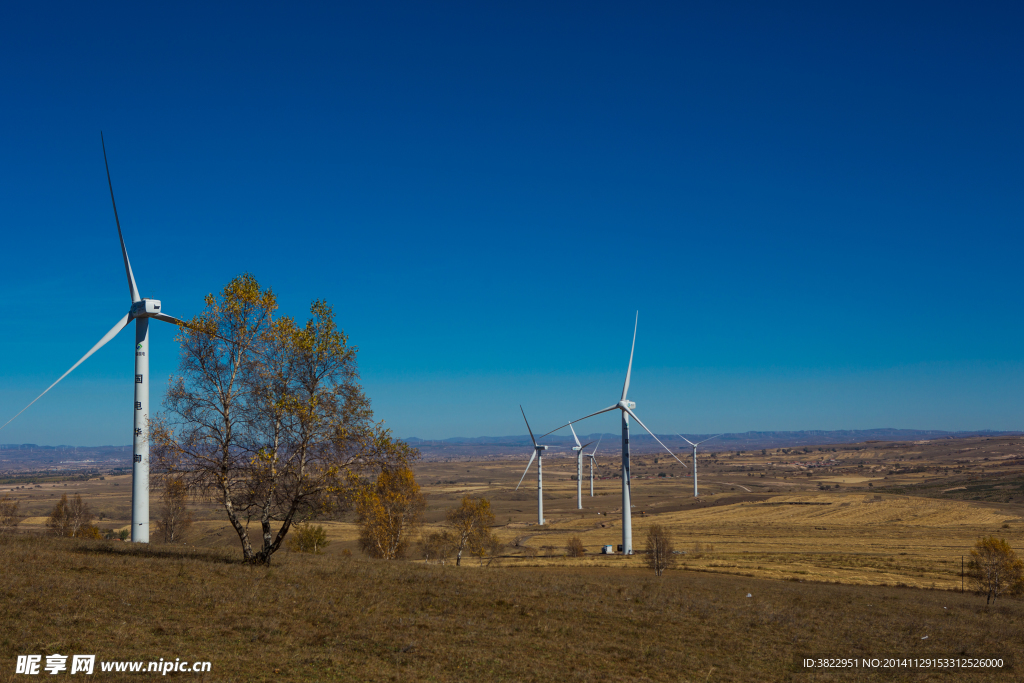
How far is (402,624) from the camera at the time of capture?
18875 mm

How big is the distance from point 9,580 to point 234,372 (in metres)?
9.78

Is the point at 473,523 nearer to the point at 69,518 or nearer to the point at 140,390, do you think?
the point at 140,390

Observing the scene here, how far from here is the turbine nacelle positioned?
3347 centimetres

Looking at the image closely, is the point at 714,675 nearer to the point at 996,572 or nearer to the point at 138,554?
the point at 138,554

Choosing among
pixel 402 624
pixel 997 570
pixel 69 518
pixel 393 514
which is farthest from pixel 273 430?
pixel 69 518

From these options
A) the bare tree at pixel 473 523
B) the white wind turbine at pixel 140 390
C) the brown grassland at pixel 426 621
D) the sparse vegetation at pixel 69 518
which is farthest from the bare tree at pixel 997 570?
the sparse vegetation at pixel 69 518

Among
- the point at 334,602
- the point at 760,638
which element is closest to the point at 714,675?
the point at 760,638

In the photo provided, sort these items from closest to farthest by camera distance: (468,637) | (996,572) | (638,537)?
(468,637) → (996,572) → (638,537)

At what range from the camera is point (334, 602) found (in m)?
20.6

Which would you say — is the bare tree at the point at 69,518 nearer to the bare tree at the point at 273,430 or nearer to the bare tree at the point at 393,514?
the bare tree at the point at 393,514

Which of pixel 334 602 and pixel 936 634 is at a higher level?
pixel 334 602

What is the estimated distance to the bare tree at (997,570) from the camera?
155ft

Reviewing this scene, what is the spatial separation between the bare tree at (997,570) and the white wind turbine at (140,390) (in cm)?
5608

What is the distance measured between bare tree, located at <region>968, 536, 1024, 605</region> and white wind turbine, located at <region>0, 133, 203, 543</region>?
2208 inches
